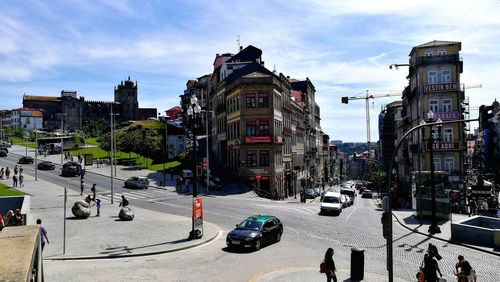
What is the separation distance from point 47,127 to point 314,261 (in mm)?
170258

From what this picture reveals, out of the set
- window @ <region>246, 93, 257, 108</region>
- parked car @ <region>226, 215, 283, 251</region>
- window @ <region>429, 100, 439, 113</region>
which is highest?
window @ <region>246, 93, 257, 108</region>

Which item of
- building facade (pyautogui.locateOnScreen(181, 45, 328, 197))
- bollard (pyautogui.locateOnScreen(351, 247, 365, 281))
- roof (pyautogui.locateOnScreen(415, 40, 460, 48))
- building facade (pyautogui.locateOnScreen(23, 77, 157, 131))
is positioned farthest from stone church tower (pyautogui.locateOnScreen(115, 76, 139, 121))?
bollard (pyautogui.locateOnScreen(351, 247, 365, 281))

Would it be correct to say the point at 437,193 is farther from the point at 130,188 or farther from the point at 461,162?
the point at 130,188

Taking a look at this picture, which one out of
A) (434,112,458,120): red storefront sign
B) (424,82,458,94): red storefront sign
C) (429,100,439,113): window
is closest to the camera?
(434,112,458,120): red storefront sign

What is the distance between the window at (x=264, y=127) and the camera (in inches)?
2258

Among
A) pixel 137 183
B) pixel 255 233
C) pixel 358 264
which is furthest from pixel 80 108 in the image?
pixel 358 264

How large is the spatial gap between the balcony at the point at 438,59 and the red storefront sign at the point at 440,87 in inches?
105

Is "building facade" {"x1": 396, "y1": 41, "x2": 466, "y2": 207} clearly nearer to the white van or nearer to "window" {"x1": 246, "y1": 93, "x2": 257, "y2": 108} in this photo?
the white van

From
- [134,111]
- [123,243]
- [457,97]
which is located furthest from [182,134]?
[134,111]

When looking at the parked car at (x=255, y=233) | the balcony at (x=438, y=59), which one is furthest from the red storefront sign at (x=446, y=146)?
the parked car at (x=255, y=233)

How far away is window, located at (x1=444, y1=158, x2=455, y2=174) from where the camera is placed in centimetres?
5273

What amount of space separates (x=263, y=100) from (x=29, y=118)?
135m

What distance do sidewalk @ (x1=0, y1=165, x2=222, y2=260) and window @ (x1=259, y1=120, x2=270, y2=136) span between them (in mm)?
24098

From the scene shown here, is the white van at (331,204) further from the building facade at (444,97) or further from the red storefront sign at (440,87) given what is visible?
the red storefront sign at (440,87)
